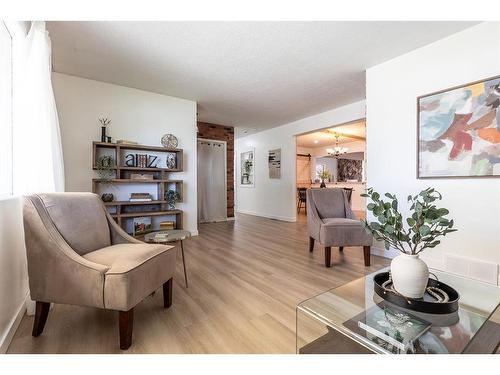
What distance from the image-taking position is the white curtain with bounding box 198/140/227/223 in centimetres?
537

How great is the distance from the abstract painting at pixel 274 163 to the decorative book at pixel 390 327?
489 centimetres

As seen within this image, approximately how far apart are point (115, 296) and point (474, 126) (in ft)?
10.6

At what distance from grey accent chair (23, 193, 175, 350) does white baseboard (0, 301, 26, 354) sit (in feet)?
0.35

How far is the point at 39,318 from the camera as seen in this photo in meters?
1.33

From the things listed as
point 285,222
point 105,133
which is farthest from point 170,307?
point 285,222

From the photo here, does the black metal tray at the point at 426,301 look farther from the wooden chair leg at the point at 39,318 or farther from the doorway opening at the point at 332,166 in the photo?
the doorway opening at the point at 332,166

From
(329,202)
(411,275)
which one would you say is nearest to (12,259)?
(411,275)

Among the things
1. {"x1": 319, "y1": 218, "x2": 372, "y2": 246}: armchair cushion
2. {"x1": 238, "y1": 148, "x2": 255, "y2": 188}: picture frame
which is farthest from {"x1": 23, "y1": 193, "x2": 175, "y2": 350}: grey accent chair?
{"x1": 238, "y1": 148, "x2": 255, "y2": 188}: picture frame

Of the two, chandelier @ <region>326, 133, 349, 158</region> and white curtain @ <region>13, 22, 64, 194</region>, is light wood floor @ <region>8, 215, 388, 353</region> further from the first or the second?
chandelier @ <region>326, 133, 349, 158</region>

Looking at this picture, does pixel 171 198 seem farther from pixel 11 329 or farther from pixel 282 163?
pixel 282 163

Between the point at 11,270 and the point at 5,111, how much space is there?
1040 mm

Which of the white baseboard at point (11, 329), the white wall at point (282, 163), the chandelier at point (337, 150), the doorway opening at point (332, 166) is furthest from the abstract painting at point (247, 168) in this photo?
the white baseboard at point (11, 329)

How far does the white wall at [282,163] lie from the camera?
14.9 ft
